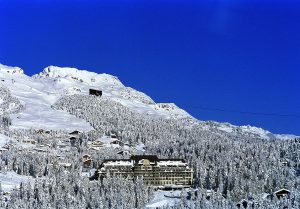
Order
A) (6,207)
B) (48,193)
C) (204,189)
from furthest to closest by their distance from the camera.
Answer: (204,189) → (48,193) → (6,207)

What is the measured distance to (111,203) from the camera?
7151 inches

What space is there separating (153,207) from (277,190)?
41.4 meters

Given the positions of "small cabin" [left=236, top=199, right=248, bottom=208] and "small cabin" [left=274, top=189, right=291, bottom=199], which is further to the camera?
"small cabin" [left=274, top=189, right=291, bottom=199]

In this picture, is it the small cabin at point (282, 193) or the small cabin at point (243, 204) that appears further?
the small cabin at point (282, 193)

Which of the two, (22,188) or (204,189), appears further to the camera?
(204,189)

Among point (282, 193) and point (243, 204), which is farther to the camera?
point (282, 193)

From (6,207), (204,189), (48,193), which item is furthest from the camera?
(204,189)

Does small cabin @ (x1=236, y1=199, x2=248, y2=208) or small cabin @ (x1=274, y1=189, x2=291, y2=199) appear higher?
small cabin @ (x1=274, y1=189, x2=291, y2=199)

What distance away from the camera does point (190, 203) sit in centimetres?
18588

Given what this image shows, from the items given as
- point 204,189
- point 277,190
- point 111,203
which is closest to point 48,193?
point 111,203

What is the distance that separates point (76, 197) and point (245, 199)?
A: 171ft

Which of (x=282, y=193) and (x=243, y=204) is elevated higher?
(x=282, y=193)

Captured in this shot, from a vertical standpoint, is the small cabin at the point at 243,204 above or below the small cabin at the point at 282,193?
below

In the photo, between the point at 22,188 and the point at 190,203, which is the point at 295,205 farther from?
the point at 22,188
